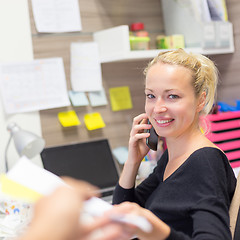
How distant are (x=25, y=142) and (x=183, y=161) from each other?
2.06 feet

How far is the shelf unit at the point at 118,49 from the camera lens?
5.64ft

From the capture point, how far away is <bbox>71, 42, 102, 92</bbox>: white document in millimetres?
1870

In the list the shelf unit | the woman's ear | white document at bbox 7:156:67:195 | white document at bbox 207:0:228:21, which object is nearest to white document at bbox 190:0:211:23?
white document at bbox 207:0:228:21

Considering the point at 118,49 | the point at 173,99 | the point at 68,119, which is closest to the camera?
the point at 173,99

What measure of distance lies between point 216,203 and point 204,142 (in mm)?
226

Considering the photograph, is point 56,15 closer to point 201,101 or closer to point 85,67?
point 85,67

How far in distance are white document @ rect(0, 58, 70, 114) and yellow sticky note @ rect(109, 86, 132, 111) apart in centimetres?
25

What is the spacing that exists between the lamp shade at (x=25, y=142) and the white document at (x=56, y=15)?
0.54 metres

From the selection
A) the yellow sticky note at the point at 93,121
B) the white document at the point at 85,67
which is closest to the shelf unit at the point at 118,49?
the white document at the point at 85,67

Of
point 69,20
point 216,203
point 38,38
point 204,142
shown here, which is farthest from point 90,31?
point 216,203

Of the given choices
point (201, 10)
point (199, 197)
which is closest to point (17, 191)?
point (199, 197)

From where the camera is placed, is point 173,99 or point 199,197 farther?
point 173,99

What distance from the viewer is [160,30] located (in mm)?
2133

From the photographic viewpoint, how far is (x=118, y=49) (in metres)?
1.76
